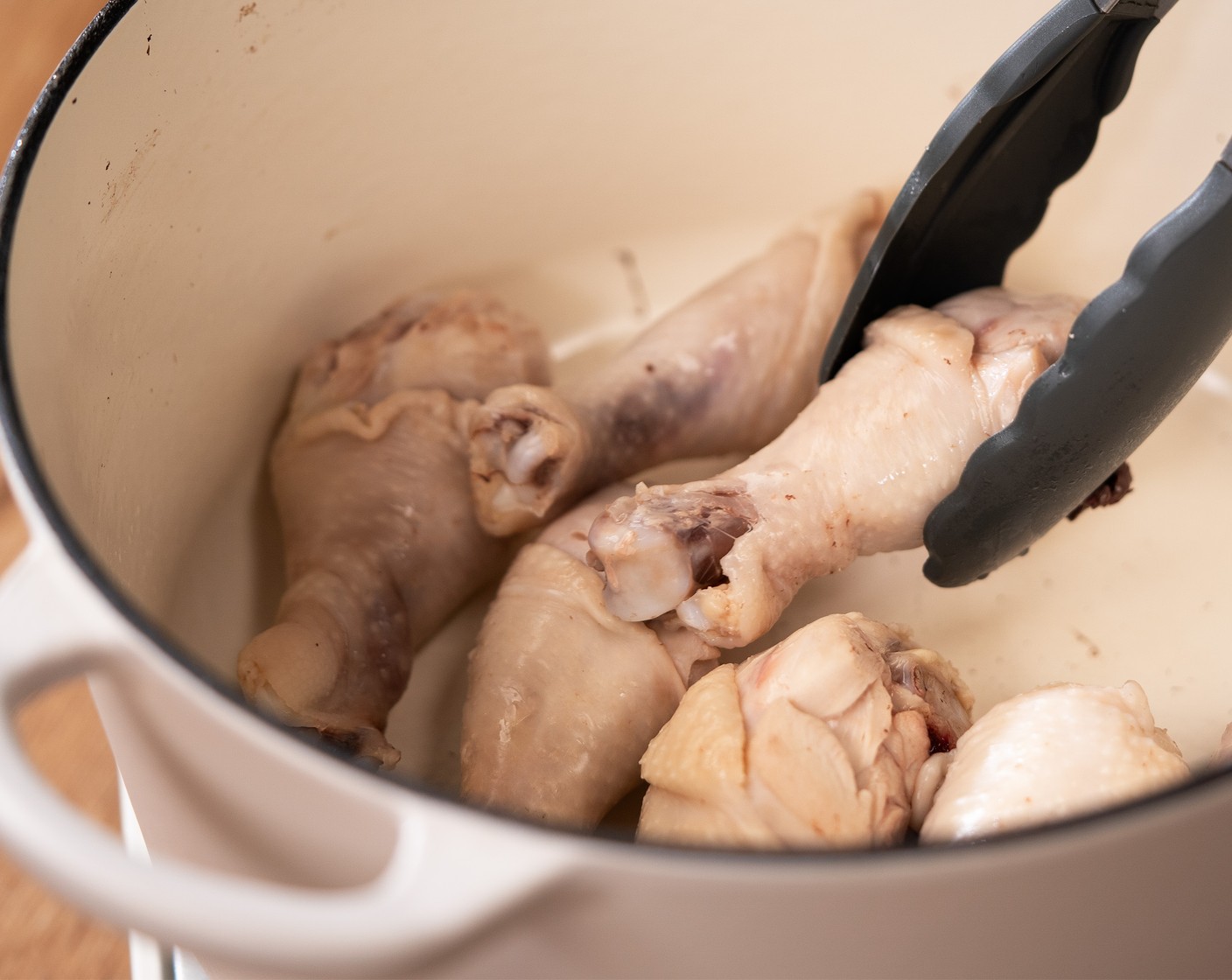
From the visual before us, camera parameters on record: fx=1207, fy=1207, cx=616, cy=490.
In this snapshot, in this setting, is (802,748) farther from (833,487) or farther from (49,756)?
(49,756)

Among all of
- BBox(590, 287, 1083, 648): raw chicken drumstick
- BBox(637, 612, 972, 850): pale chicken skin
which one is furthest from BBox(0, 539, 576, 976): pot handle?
BBox(590, 287, 1083, 648): raw chicken drumstick

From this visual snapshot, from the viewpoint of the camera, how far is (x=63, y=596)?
18.1 inches

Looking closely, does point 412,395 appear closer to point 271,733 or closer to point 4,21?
point 271,733

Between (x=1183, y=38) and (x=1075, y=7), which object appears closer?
(x=1075, y=7)

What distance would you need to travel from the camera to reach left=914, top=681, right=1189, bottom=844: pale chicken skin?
0.58 meters

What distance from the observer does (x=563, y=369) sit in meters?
1.08

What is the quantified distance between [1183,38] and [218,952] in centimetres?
97

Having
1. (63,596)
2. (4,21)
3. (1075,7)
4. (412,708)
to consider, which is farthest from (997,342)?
(4,21)

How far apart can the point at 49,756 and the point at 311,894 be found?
2.15 feet

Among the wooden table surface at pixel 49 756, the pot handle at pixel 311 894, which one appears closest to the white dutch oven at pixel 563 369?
the pot handle at pixel 311 894

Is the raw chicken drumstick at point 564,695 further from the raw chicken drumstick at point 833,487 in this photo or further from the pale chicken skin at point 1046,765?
the pale chicken skin at point 1046,765

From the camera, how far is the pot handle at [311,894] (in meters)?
0.41

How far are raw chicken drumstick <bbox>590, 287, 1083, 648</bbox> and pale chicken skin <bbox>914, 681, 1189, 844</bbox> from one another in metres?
0.15

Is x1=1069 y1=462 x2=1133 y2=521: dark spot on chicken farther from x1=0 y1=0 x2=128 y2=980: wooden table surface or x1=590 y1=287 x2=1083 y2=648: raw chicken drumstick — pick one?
x1=0 y1=0 x2=128 y2=980: wooden table surface
